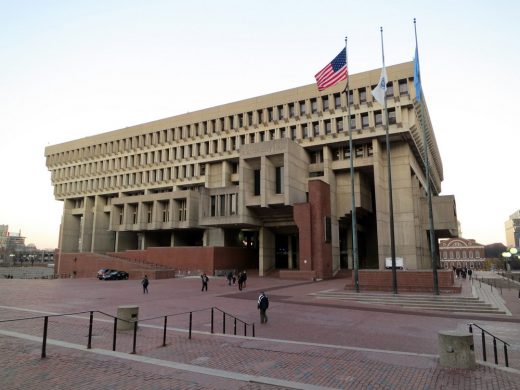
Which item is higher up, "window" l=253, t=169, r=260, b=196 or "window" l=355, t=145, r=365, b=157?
"window" l=355, t=145, r=365, b=157

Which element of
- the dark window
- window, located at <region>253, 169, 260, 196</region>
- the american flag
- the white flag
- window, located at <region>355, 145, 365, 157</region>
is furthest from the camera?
the dark window

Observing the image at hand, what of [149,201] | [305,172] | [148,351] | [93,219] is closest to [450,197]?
[305,172]

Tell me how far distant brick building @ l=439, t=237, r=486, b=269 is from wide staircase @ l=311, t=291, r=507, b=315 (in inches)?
4983

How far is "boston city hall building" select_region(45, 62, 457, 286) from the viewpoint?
48.0 metres

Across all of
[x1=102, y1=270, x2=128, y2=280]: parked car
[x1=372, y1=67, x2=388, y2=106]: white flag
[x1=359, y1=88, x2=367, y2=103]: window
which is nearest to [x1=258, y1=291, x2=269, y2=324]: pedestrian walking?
[x1=372, y1=67, x2=388, y2=106]: white flag

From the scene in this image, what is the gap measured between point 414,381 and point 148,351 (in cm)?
681

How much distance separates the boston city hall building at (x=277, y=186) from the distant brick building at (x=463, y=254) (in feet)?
273

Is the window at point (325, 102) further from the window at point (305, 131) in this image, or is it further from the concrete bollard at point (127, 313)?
the concrete bollard at point (127, 313)

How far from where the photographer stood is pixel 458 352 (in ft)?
28.9

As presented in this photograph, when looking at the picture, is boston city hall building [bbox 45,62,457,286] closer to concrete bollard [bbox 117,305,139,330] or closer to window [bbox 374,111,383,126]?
window [bbox 374,111,383,126]

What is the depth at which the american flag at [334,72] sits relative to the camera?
1057 inches

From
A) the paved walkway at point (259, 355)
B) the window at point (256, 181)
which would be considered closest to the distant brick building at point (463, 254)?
the window at point (256, 181)

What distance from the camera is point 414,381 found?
25.9 feet

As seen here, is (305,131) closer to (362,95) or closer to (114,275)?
(362,95)
